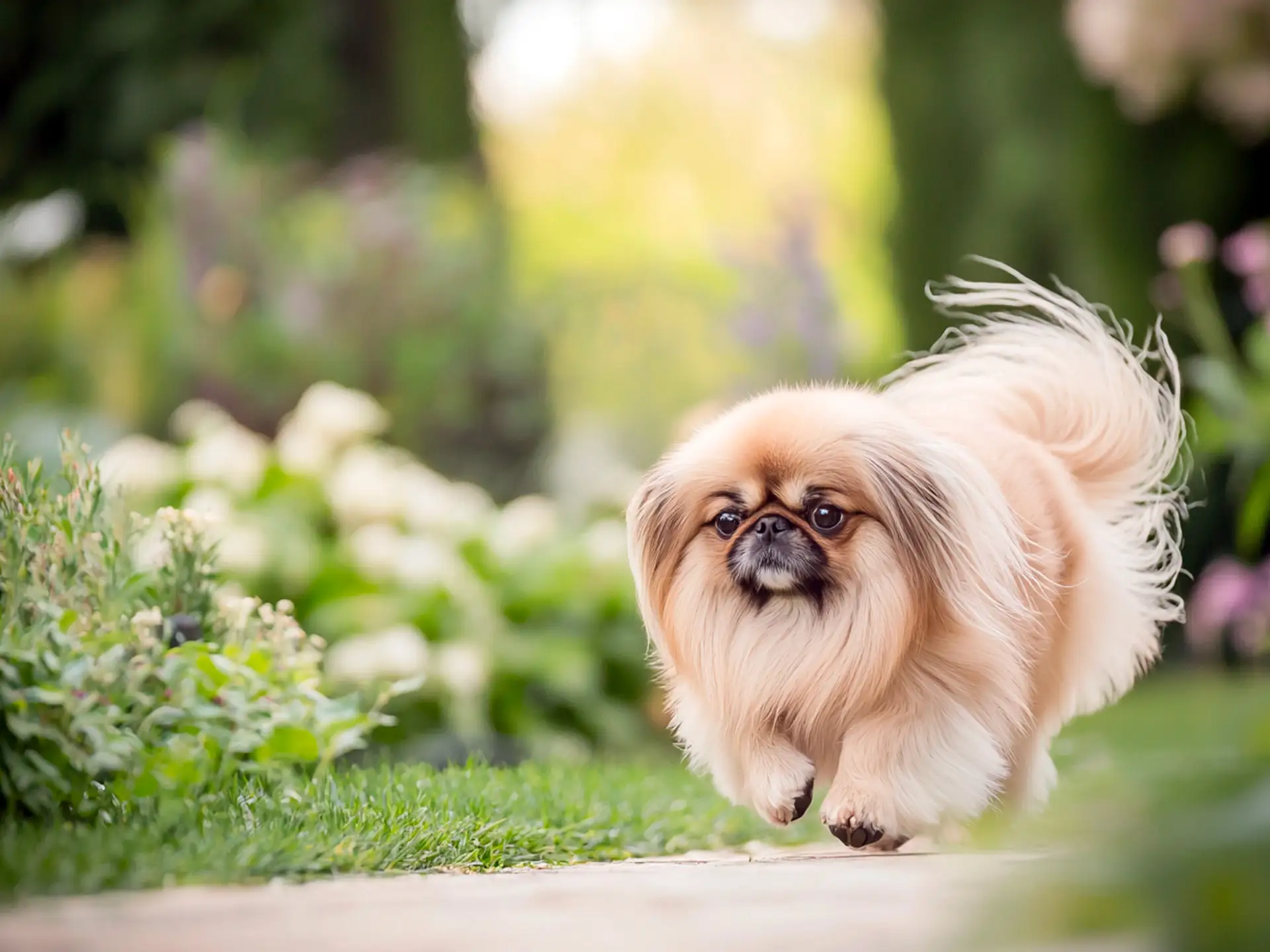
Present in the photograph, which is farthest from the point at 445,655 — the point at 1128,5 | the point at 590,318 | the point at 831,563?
the point at 590,318

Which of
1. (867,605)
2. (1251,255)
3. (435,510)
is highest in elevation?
(1251,255)

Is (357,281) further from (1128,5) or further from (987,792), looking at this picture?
(987,792)

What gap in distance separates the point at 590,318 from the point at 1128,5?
5.67m

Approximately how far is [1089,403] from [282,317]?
5939mm

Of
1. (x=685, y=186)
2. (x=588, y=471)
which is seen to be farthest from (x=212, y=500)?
(x=685, y=186)

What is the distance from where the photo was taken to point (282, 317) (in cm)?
827

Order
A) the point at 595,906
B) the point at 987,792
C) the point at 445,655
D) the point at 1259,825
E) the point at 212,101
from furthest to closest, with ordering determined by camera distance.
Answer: the point at 212,101 < the point at 445,655 < the point at 987,792 < the point at 595,906 < the point at 1259,825

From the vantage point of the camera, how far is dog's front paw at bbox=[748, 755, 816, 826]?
267cm

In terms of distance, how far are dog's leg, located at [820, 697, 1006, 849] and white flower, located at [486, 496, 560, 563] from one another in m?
3.15

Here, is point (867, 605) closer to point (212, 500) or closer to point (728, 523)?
point (728, 523)

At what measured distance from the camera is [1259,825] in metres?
1.04

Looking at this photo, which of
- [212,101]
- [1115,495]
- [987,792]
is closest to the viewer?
[987,792]

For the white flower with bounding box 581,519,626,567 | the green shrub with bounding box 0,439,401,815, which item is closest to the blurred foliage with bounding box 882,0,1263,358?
the white flower with bounding box 581,519,626,567

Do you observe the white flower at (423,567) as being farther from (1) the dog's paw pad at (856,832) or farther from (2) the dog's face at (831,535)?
(1) the dog's paw pad at (856,832)
